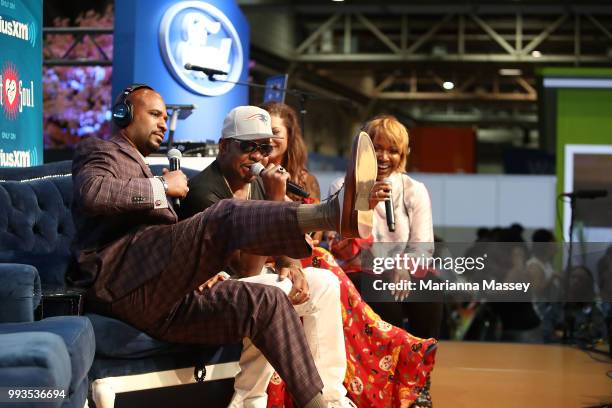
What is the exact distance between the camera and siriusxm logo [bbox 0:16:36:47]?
14.7 feet

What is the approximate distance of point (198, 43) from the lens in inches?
239

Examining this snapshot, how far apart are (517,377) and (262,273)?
2012 mm

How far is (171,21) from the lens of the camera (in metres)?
5.88

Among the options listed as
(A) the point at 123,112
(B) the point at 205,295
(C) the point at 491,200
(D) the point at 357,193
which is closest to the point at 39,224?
(A) the point at 123,112

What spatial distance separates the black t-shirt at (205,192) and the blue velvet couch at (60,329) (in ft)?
Answer: 1.60

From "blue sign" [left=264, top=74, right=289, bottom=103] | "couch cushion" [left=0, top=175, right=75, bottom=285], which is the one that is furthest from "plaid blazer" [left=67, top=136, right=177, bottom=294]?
"blue sign" [left=264, top=74, right=289, bottom=103]

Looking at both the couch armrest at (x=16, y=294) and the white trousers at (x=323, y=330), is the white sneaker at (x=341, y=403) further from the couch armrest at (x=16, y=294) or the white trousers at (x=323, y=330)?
the couch armrest at (x=16, y=294)

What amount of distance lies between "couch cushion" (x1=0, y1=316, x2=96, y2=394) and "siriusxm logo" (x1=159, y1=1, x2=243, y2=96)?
330cm

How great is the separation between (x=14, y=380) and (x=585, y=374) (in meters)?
3.59

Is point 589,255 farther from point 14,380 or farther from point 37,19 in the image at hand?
point 14,380

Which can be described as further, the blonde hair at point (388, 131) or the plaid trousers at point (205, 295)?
the blonde hair at point (388, 131)

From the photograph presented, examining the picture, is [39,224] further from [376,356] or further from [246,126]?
[376,356]

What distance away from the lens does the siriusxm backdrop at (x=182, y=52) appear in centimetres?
575

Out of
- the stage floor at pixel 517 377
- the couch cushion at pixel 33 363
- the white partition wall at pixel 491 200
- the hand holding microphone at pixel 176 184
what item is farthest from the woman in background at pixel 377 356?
the white partition wall at pixel 491 200
